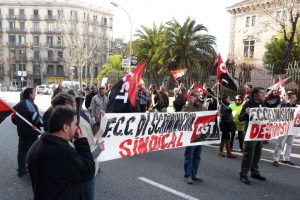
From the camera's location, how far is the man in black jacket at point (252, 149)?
5.89 metres

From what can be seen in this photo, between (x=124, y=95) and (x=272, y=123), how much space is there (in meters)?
3.69

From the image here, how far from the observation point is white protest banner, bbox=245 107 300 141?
6.17m

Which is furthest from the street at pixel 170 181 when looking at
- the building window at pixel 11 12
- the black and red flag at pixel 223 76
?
the building window at pixel 11 12

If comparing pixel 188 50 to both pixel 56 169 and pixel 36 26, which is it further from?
pixel 36 26

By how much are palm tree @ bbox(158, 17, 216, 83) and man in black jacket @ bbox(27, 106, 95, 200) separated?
20.9m

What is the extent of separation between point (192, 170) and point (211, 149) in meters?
3.22

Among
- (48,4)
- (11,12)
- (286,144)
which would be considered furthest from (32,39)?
(286,144)

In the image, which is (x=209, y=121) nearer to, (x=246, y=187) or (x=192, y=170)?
(x=192, y=170)

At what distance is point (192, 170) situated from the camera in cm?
597

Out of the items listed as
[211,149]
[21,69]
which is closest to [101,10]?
[21,69]

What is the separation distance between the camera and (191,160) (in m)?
5.80

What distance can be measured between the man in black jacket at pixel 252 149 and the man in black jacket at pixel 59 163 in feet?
13.6

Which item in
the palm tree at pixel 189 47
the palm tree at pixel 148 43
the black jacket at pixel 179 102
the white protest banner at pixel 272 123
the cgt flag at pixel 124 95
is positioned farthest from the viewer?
the palm tree at pixel 148 43

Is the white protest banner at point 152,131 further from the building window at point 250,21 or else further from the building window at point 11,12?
the building window at point 11,12
